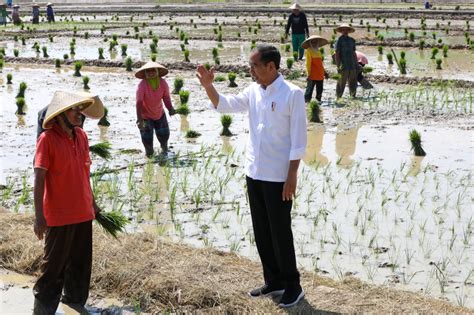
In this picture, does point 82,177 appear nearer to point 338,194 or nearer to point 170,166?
point 338,194

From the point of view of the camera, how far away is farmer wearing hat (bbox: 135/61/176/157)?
917 centimetres

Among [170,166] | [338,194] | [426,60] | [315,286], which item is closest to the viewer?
[315,286]

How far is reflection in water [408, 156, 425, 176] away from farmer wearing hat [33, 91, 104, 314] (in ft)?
14.8

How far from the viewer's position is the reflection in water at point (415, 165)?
8.57 meters

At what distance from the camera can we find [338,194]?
776 cm

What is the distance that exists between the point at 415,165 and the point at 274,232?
445 cm

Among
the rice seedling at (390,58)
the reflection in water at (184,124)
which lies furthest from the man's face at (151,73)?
the rice seedling at (390,58)

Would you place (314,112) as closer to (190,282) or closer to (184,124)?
(184,124)

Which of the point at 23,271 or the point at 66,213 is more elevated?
the point at 66,213

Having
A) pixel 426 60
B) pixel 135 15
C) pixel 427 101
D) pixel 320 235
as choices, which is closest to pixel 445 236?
pixel 320 235

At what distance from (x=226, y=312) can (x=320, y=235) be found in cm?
190

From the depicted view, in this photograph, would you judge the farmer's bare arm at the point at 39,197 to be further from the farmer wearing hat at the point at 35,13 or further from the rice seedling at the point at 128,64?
the farmer wearing hat at the point at 35,13

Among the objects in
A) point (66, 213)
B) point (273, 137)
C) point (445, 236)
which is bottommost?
point (445, 236)

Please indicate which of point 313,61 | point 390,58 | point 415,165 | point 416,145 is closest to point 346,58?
point 313,61
